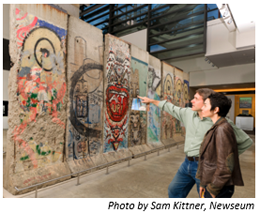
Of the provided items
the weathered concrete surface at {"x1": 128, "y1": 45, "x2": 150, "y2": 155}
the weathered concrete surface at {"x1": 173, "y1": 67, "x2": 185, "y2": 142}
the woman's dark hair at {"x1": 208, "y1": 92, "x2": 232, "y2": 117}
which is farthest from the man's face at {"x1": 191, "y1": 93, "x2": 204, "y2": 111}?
the weathered concrete surface at {"x1": 173, "y1": 67, "x2": 185, "y2": 142}

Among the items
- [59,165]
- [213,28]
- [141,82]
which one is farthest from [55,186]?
[213,28]

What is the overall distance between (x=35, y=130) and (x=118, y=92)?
254 centimetres

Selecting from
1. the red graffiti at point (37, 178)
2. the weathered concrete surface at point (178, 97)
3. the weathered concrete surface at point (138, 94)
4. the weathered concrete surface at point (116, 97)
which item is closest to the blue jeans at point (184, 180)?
the red graffiti at point (37, 178)

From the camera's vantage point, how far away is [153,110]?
713cm

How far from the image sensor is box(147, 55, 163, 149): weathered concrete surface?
22.2ft

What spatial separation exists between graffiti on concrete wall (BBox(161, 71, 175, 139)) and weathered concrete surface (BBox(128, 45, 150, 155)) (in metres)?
1.45

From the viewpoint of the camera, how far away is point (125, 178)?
4.05 m

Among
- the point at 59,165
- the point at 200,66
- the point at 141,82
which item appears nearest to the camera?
the point at 59,165

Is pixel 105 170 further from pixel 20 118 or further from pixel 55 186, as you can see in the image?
pixel 20 118

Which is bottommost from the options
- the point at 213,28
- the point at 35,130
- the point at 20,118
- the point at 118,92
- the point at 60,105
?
the point at 35,130

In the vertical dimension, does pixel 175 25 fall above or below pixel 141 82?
above

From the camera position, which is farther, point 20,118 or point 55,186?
point 55,186

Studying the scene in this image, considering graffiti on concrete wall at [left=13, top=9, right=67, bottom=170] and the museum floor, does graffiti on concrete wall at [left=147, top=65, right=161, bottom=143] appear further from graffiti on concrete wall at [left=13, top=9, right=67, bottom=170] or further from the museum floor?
graffiti on concrete wall at [left=13, top=9, right=67, bottom=170]

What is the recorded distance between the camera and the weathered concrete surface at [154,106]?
6.78m
